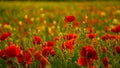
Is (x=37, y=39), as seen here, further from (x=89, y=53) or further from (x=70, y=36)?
(x=89, y=53)

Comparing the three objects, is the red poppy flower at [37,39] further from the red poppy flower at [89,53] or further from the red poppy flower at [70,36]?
the red poppy flower at [89,53]

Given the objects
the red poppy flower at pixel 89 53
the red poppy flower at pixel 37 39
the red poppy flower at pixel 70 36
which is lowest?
the red poppy flower at pixel 37 39

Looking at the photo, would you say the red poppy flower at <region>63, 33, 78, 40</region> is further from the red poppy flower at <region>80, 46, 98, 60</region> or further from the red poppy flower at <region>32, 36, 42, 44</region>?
the red poppy flower at <region>80, 46, 98, 60</region>

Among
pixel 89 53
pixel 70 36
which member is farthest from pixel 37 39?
pixel 89 53

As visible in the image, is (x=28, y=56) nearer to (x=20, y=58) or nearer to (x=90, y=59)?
(x=20, y=58)

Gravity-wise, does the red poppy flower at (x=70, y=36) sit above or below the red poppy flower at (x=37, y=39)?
above

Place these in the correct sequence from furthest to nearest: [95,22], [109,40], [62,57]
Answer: [95,22] → [109,40] → [62,57]

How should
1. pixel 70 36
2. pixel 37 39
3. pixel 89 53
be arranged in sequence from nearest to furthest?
1. pixel 89 53
2. pixel 70 36
3. pixel 37 39

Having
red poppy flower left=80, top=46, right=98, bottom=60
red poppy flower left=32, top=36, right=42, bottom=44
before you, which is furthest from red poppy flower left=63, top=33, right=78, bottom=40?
red poppy flower left=80, top=46, right=98, bottom=60

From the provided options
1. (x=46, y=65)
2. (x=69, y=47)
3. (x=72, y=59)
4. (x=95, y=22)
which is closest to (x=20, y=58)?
(x=46, y=65)

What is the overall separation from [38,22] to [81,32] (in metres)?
3.94

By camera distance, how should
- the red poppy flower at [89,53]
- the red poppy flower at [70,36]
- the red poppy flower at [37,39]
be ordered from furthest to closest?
the red poppy flower at [37,39] → the red poppy flower at [70,36] → the red poppy flower at [89,53]

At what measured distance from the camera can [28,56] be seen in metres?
2.47

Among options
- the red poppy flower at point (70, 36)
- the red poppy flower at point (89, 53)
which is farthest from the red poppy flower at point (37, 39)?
the red poppy flower at point (89, 53)
